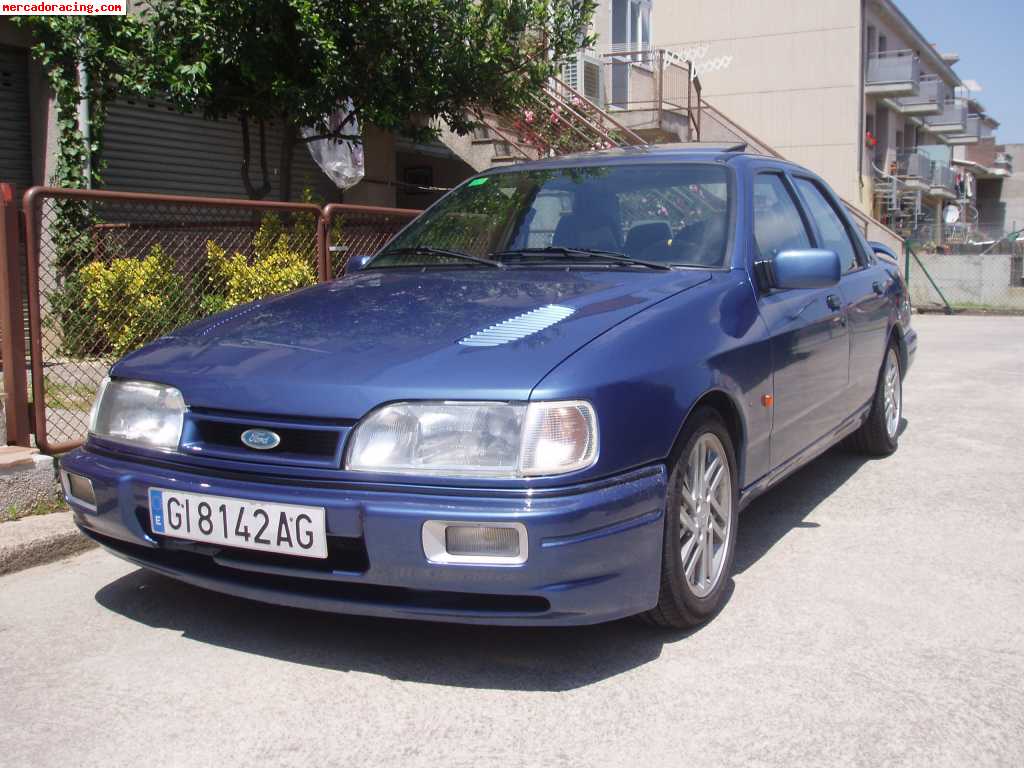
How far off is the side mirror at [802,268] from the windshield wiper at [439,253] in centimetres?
100

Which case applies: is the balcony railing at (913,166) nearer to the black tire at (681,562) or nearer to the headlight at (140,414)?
the black tire at (681,562)

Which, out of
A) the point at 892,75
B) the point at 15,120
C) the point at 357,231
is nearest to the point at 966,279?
the point at 892,75

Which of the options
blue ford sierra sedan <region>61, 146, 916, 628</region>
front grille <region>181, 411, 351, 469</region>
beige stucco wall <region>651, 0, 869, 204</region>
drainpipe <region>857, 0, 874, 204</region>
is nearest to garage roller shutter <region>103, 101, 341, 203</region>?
blue ford sierra sedan <region>61, 146, 916, 628</region>

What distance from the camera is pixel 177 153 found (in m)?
10.8

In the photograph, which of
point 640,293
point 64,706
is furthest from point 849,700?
point 64,706

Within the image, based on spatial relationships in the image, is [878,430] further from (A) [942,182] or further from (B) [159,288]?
(A) [942,182]

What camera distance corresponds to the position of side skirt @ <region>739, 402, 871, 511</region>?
3.85 metres

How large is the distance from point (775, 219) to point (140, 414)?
261 cm

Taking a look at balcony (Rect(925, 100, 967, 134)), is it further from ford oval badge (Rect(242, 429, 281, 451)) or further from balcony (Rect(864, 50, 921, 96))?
ford oval badge (Rect(242, 429, 281, 451))

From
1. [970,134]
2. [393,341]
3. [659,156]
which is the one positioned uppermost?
[970,134]

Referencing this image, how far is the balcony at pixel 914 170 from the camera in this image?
1410 inches

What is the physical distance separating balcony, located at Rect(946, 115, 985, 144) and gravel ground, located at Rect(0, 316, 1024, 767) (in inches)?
1874

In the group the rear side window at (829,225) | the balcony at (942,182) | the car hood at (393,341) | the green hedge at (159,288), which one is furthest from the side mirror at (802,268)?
Answer: the balcony at (942,182)

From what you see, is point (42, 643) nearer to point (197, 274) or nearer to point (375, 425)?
point (375, 425)
